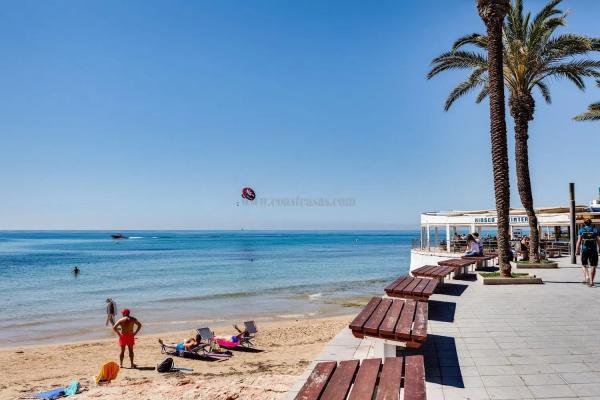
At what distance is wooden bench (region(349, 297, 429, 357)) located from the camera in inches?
195

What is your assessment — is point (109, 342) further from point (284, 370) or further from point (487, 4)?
point (487, 4)

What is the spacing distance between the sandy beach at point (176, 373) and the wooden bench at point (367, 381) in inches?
121

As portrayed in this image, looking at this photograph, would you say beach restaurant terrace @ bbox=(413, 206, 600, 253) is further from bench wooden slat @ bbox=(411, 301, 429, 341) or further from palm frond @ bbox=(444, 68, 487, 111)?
bench wooden slat @ bbox=(411, 301, 429, 341)

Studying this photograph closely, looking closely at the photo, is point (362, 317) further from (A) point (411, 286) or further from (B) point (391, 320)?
(A) point (411, 286)

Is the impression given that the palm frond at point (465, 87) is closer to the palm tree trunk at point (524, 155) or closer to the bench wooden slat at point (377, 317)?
the palm tree trunk at point (524, 155)

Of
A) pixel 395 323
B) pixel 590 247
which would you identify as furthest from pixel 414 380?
pixel 590 247

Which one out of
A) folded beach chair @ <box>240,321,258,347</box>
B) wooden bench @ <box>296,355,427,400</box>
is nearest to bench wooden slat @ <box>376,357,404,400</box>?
wooden bench @ <box>296,355,427,400</box>

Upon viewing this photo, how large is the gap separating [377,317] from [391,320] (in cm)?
23

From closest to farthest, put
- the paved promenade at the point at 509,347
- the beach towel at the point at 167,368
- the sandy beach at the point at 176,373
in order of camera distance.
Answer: the paved promenade at the point at 509,347 → the sandy beach at the point at 176,373 → the beach towel at the point at 167,368

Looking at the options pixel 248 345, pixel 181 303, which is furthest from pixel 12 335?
A: pixel 248 345

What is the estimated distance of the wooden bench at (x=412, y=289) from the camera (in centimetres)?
757

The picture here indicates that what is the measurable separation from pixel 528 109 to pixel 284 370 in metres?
13.8

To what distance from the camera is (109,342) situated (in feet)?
48.4

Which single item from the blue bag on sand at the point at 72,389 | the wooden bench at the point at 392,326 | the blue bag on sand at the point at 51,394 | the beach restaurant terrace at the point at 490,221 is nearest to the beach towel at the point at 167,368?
the blue bag on sand at the point at 72,389
